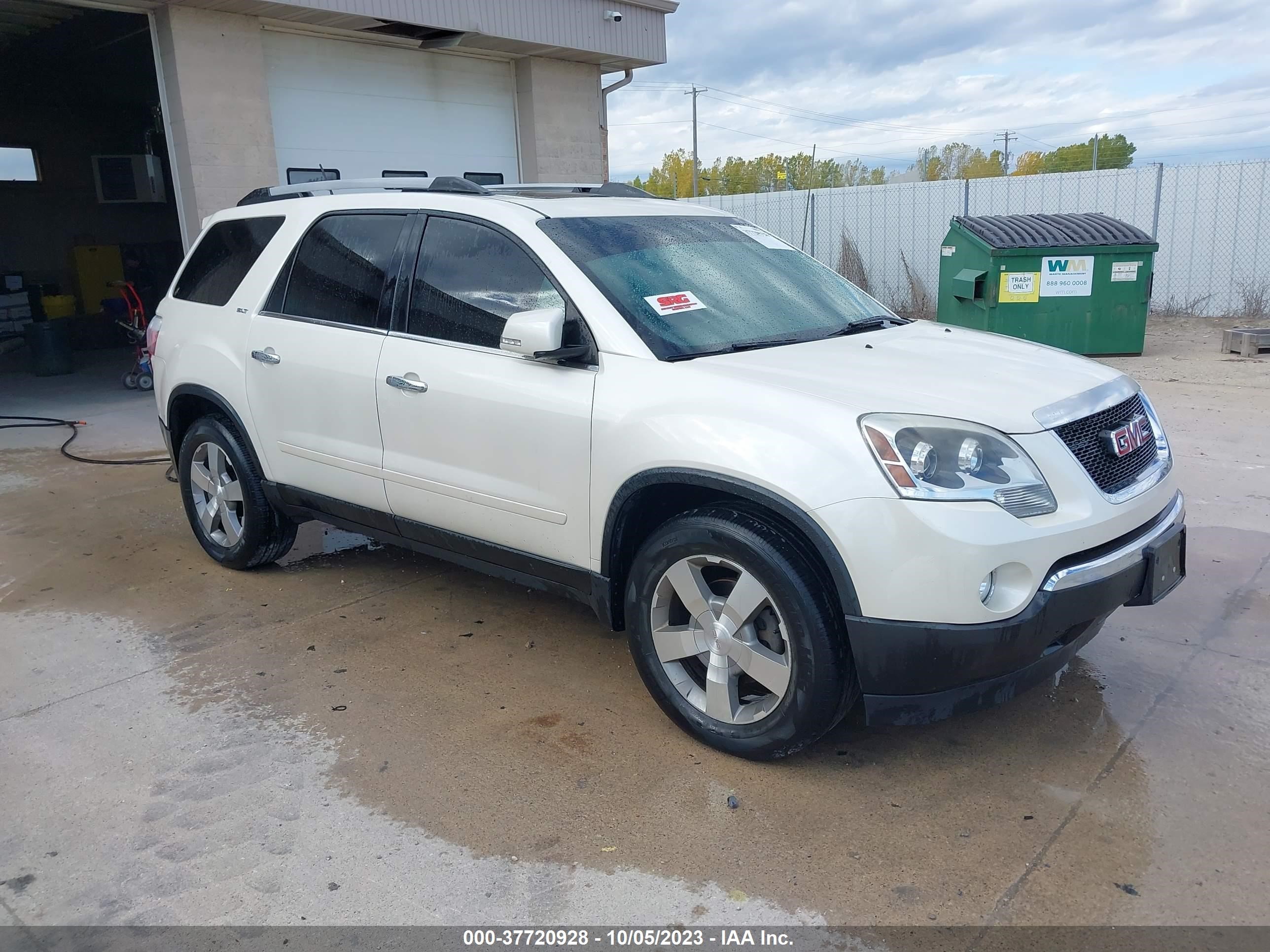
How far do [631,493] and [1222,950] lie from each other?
2.01 m

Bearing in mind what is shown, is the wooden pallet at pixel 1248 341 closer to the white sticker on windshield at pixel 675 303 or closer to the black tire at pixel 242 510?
the white sticker on windshield at pixel 675 303

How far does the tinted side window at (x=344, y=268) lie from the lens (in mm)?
4266

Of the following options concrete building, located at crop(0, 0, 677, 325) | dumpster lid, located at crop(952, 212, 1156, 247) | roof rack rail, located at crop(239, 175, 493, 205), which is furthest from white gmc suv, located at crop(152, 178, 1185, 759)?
dumpster lid, located at crop(952, 212, 1156, 247)

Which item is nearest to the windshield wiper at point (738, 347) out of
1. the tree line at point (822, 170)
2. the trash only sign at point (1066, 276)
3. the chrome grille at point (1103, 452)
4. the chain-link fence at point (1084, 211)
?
the chrome grille at point (1103, 452)

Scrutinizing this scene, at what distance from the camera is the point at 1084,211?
639 inches

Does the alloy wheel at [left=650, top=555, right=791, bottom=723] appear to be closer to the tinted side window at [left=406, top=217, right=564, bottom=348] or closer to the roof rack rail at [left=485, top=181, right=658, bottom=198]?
the tinted side window at [left=406, top=217, right=564, bottom=348]

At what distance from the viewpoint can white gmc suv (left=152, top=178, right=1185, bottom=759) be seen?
2.85 meters

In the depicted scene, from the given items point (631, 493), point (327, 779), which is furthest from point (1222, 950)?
point (327, 779)

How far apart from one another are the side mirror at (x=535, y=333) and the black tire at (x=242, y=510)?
6.91 ft

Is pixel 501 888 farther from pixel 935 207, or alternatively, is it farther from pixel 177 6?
pixel 935 207

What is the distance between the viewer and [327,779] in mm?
3270

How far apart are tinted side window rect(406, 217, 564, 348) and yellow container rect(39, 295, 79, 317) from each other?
1447cm

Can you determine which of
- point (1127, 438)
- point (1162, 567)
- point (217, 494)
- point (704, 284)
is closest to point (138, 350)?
point (217, 494)

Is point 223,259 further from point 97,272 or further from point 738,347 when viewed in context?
point 97,272
